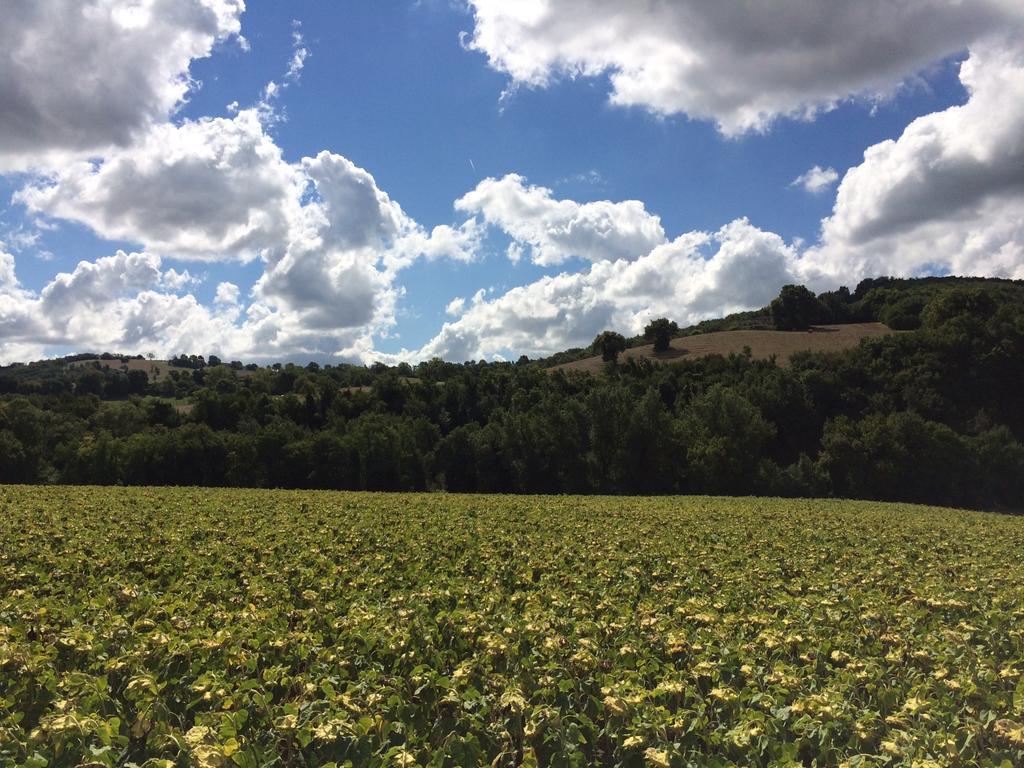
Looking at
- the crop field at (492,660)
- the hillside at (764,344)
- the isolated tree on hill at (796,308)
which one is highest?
the isolated tree on hill at (796,308)

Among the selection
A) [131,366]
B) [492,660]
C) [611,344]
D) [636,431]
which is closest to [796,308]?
[611,344]

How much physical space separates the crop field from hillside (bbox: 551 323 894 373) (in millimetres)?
82039

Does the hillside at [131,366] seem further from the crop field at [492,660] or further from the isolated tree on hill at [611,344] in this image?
the crop field at [492,660]

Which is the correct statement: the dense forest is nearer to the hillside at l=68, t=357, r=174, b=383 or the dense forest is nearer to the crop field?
the crop field

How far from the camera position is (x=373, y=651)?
6000mm

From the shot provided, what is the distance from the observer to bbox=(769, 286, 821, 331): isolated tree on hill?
10631cm

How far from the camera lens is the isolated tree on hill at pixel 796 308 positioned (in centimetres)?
10631

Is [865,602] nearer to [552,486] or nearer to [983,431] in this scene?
[552,486]

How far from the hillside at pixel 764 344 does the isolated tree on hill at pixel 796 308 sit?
9.94 feet

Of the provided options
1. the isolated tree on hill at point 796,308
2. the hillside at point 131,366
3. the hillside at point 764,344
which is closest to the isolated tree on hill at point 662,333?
the hillside at point 764,344

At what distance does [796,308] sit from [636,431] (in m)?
64.8

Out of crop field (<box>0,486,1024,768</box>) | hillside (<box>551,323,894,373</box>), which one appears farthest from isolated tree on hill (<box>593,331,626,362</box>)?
crop field (<box>0,486,1024,768</box>)

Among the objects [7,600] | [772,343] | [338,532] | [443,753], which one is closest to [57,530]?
[338,532]

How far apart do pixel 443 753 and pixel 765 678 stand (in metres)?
2.93
